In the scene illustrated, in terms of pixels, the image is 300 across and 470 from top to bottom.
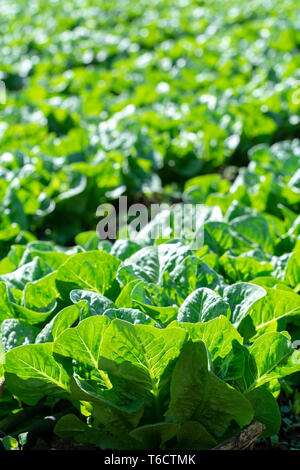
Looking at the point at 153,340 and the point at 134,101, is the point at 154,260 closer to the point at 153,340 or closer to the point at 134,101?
the point at 153,340

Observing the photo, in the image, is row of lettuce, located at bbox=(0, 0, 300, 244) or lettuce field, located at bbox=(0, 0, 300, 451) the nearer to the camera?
lettuce field, located at bbox=(0, 0, 300, 451)

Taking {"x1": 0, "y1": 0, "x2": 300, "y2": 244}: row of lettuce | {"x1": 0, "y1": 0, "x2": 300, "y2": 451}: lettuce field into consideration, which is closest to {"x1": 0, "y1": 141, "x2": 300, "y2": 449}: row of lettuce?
{"x1": 0, "y1": 0, "x2": 300, "y2": 451}: lettuce field

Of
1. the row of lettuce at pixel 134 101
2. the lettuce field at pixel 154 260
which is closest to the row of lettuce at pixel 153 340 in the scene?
the lettuce field at pixel 154 260

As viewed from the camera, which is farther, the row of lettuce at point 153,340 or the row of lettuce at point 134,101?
the row of lettuce at point 134,101

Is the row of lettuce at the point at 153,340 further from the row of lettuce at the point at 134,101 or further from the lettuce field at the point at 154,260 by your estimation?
the row of lettuce at the point at 134,101

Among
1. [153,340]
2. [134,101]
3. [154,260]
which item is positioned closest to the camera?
[153,340]

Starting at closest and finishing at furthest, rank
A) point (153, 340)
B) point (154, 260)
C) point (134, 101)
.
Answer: point (153, 340)
point (154, 260)
point (134, 101)

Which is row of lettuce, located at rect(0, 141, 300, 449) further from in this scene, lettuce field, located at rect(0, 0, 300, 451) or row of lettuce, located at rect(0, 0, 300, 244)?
row of lettuce, located at rect(0, 0, 300, 244)

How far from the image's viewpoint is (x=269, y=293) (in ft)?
7.38

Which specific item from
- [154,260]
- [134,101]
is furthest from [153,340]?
[134,101]

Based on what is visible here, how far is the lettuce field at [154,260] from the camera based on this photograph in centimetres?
201

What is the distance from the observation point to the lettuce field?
2014mm

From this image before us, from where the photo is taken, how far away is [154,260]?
2.53 metres

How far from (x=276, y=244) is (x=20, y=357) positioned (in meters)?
1.43
